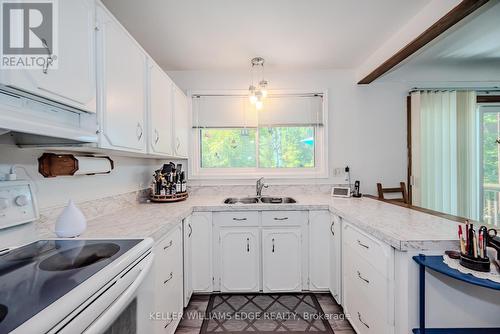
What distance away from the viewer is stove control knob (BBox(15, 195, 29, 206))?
3.15ft

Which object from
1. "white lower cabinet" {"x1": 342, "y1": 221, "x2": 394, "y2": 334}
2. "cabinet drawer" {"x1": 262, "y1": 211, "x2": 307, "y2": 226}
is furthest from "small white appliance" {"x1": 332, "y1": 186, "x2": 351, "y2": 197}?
"white lower cabinet" {"x1": 342, "y1": 221, "x2": 394, "y2": 334}

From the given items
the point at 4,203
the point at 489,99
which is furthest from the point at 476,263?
the point at 489,99

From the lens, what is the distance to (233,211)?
6.55ft

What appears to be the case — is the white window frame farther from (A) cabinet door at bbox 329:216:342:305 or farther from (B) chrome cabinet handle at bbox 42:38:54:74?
(B) chrome cabinet handle at bbox 42:38:54:74

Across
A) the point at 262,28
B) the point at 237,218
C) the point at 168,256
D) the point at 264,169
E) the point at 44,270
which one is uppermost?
the point at 262,28

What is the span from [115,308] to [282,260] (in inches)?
62.4

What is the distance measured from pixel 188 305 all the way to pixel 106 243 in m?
1.28

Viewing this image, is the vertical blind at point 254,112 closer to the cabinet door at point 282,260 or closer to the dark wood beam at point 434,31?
the dark wood beam at point 434,31

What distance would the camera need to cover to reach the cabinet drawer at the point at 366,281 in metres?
1.19

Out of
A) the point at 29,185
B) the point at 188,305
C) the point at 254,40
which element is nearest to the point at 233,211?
the point at 188,305

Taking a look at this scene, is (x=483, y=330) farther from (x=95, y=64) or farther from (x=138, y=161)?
(x=138, y=161)

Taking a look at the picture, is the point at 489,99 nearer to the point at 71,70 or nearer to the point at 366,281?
the point at 366,281

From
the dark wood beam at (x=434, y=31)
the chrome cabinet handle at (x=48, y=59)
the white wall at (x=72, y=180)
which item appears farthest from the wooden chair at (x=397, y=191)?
the chrome cabinet handle at (x=48, y=59)

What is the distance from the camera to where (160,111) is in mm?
1780
